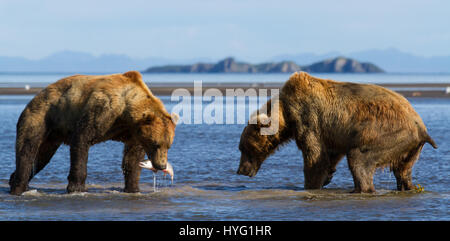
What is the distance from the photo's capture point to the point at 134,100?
954 cm

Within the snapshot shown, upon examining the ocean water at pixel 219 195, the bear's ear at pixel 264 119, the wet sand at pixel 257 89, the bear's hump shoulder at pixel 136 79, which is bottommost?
the wet sand at pixel 257 89

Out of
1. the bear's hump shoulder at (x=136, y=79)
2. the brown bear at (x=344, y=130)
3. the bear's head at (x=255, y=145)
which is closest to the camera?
the brown bear at (x=344, y=130)

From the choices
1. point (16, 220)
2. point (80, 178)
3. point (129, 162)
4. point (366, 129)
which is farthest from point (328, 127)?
point (16, 220)

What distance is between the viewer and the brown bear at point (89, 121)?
373 inches

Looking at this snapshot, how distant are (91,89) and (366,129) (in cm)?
381

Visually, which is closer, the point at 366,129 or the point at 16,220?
the point at 16,220

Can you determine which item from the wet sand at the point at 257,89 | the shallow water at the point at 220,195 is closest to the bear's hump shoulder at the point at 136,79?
the shallow water at the point at 220,195

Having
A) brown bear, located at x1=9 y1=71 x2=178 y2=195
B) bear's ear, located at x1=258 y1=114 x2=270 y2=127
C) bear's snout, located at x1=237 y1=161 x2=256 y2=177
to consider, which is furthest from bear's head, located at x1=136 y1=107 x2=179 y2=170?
bear's snout, located at x1=237 y1=161 x2=256 y2=177

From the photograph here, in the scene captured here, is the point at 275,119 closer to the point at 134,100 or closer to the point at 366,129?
the point at 366,129

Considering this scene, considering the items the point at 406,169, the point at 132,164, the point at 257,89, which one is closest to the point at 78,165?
the point at 132,164

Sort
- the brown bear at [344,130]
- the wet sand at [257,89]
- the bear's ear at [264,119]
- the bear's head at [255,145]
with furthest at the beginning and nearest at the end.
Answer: the wet sand at [257,89] → the bear's head at [255,145] → the bear's ear at [264,119] → the brown bear at [344,130]

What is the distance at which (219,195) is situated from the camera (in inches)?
395

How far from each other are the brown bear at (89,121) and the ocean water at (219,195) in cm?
51

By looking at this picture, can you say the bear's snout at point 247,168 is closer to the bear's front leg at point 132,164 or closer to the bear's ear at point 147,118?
the bear's front leg at point 132,164
